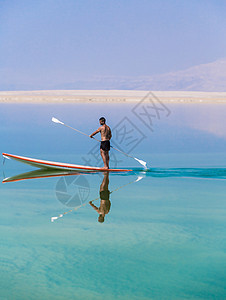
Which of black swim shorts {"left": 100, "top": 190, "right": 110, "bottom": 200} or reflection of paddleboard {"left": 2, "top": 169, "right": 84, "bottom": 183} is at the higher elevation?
reflection of paddleboard {"left": 2, "top": 169, "right": 84, "bottom": 183}

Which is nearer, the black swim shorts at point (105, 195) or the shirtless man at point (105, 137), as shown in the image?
the black swim shorts at point (105, 195)

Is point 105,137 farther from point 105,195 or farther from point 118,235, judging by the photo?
point 118,235

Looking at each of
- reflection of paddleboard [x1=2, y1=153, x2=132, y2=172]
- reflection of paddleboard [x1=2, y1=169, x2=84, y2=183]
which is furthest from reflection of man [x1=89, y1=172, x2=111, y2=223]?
reflection of paddleboard [x1=2, y1=169, x2=84, y2=183]

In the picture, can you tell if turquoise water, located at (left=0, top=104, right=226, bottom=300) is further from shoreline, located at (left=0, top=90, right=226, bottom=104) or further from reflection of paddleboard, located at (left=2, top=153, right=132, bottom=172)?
shoreline, located at (left=0, top=90, right=226, bottom=104)

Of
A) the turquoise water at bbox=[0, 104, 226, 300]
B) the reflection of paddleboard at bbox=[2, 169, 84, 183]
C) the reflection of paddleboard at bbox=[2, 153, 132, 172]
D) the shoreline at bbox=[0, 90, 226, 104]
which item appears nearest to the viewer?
the turquoise water at bbox=[0, 104, 226, 300]

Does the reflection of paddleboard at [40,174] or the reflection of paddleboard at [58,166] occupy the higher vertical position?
the reflection of paddleboard at [58,166]

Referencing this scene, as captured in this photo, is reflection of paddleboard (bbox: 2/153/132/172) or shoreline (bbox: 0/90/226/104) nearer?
reflection of paddleboard (bbox: 2/153/132/172)

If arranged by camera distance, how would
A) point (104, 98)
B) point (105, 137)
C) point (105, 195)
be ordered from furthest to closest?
1. point (104, 98)
2. point (105, 137)
3. point (105, 195)

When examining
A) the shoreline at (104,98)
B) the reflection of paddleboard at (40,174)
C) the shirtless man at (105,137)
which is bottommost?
the reflection of paddleboard at (40,174)

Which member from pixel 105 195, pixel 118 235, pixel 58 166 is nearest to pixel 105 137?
pixel 58 166

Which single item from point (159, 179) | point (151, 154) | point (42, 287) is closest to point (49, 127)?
point (151, 154)

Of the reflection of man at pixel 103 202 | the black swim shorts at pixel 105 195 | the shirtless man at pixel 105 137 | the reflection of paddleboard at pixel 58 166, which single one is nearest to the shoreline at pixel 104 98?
the reflection of paddleboard at pixel 58 166

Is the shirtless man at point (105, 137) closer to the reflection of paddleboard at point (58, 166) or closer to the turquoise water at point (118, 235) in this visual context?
the reflection of paddleboard at point (58, 166)

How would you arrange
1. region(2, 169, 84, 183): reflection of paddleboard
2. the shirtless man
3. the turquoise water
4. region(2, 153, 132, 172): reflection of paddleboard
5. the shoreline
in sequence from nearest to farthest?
the turquoise water → region(2, 169, 84, 183): reflection of paddleboard → the shirtless man → region(2, 153, 132, 172): reflection of paddleboard → the shoreline
